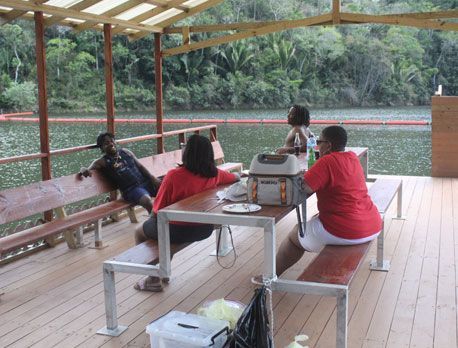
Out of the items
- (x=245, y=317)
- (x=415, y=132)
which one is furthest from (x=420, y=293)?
(x=415, y=132)

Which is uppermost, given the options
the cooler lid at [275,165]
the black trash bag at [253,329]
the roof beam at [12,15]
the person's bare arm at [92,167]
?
the roof beam at [12,15]

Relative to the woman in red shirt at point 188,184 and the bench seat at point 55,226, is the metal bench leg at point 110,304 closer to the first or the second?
the woman in red shirt at point 188,184

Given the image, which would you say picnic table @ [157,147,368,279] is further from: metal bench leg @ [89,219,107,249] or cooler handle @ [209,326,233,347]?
metal bench leg @ [89,219,107,249]

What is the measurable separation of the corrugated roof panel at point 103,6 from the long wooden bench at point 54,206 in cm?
154

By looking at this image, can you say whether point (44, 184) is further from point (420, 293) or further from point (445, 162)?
point (445, 162)

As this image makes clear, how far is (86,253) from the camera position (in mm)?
4477

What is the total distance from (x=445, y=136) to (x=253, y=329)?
244 inches

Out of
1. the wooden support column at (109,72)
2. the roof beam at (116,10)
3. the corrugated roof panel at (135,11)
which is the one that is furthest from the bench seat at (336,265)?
the corrugated roof panel at (135,11)

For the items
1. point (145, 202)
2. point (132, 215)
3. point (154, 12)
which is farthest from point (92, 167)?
point (154, 12)

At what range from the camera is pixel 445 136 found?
764cm

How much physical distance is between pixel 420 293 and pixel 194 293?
1.40 meters

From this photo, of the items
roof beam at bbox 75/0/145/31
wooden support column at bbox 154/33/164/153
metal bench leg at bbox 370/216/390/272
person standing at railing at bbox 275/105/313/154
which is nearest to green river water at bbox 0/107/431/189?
wooden support column at bbox 154/33/164/153

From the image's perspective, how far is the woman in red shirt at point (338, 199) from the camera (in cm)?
297

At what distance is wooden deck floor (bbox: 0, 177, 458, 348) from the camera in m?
2.96
